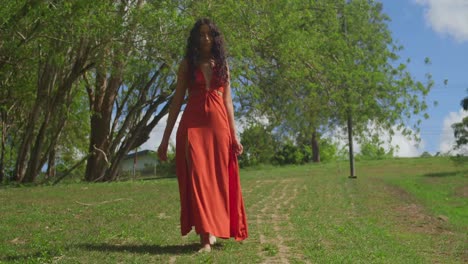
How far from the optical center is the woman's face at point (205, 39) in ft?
21.3

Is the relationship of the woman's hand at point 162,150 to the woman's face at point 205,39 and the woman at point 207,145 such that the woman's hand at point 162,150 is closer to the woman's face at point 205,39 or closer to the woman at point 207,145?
the woman at point 207,145

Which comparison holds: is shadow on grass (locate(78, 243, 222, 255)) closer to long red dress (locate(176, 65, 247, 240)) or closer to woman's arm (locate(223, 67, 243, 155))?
long red dress (locate(176, 65, 247, 240))

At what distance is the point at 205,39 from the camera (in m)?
6.49

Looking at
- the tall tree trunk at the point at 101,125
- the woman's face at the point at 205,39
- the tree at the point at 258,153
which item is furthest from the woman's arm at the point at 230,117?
the tree at the point at 258,153

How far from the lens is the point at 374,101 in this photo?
24.3 metres

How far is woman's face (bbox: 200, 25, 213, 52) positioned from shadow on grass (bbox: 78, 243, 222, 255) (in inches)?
77.9

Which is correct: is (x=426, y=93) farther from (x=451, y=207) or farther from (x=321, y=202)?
(x=321, y=202)

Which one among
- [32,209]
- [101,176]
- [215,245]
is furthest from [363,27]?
[215,245]

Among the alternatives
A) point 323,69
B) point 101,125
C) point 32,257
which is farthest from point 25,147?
point 32,257

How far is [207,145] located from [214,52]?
0.94 metres

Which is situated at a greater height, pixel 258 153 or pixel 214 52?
pixel 258 153

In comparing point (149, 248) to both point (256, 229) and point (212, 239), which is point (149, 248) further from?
point (256, 229)

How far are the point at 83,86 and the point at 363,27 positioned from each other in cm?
1121

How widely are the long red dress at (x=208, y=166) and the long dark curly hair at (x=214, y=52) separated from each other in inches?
2.4
